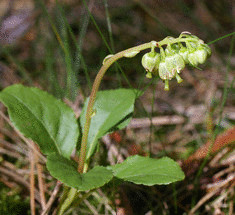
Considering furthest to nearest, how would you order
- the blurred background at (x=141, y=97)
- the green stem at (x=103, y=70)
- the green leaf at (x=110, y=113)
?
the blurred background at (x=141, y=97) < the green leaf at (x=110, y=113) < the green stem at (x=103, y=70)

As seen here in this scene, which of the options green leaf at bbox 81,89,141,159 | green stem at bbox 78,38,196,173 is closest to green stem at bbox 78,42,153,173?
green stem at bbox 78,38,196,173

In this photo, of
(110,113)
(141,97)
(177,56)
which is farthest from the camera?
(141,97)

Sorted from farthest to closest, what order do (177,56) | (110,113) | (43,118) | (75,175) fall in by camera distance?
(110,113)
(43,118)
(75,175)
(177,56)

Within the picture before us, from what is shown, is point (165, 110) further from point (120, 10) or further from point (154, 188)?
point (120, 10)

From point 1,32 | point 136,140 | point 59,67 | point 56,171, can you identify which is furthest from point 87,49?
point 56,171

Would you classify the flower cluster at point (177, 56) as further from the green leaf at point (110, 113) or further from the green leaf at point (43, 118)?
the green leaf at point (43, 118)

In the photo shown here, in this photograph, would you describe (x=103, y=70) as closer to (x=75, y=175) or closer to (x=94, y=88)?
(x=94, y=88)

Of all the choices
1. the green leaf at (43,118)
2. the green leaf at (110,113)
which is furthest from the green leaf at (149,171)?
the green leaf at (43,118)

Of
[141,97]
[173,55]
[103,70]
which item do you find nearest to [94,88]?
[103,70]
